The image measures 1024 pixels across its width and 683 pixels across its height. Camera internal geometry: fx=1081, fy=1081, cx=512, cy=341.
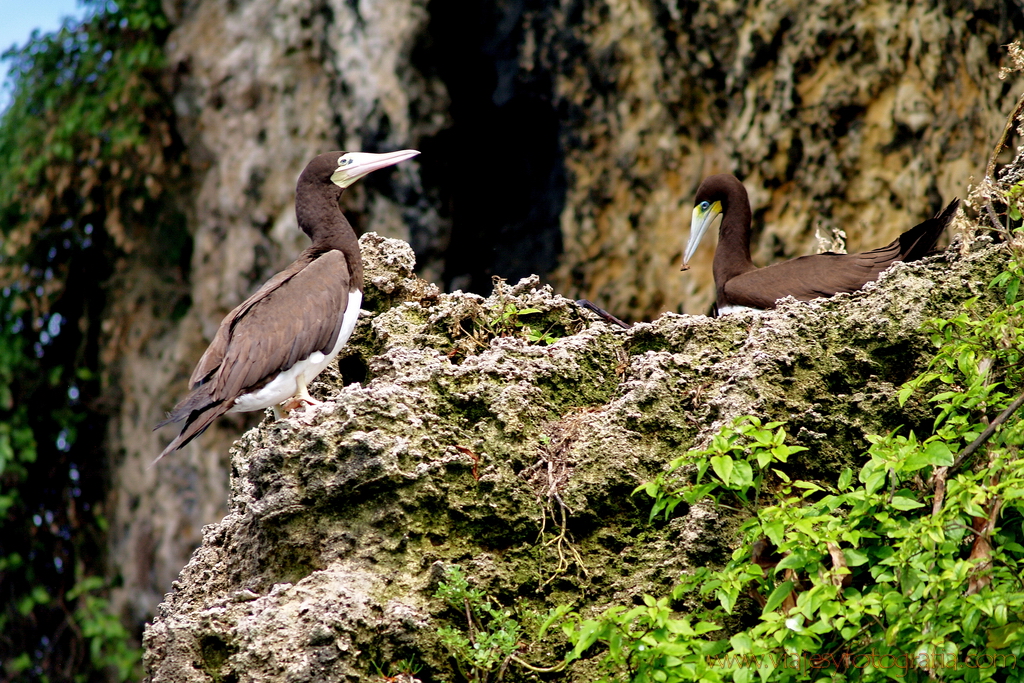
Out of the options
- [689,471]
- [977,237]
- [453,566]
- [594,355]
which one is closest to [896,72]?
[977,237]

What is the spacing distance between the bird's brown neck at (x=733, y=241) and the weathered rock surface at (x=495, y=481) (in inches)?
73.6

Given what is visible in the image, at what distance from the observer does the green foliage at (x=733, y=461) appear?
2.92 metres

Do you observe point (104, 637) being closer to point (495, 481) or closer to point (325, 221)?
point (325, 221)

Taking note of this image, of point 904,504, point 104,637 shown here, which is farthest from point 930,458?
point 104,637

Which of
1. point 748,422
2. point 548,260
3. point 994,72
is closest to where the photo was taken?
point 748,422

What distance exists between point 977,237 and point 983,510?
1292mm

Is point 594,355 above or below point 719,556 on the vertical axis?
A: above

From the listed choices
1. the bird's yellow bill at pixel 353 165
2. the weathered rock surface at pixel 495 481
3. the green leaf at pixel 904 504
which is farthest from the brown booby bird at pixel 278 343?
the green leaf at pixel 904 504

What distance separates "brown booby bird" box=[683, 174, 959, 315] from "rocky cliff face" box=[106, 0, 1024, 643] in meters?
2.09

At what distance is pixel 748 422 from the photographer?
3195mm

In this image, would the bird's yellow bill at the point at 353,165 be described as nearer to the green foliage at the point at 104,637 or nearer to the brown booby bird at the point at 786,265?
the brown booby bird at the point at 786,265

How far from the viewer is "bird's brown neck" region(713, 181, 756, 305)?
5688 mm

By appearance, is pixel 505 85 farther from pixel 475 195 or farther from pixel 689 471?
pixel 689 471

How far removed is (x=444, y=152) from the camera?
10.2m
